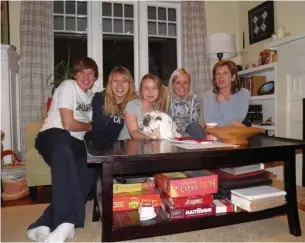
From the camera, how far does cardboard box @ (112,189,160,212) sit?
1.37 metres

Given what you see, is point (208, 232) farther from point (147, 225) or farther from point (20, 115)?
point (20, 115)

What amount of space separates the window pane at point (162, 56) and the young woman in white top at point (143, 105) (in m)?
2.10

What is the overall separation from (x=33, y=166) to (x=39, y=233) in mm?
916

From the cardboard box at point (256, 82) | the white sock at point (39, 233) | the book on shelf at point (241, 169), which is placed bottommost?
the white sock at point (39, 233)

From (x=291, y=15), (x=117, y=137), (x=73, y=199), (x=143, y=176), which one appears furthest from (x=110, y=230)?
(x=291, y=15)

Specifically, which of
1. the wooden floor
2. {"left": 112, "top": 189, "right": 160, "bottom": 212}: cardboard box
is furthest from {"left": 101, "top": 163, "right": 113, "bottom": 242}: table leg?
the wooden floor

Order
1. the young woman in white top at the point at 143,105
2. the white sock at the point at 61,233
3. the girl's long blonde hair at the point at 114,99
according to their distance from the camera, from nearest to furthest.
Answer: the white sock at the point at 61,233, the young woman in white top at the point at 143,105, the girl's long blonde hair at the point at 114,99

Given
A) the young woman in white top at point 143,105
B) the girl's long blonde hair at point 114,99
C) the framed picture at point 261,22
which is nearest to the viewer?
the young woman in white top at point 143,105

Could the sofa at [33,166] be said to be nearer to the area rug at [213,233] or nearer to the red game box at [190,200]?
the area rug at [213,233]

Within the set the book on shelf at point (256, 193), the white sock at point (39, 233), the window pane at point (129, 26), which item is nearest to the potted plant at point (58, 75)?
the window pane at point (129, 26)

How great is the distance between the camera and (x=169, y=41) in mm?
4086

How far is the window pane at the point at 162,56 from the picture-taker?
403 centimetres

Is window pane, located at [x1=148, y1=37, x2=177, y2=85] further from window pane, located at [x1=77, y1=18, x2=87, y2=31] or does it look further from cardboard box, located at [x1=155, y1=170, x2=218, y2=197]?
cardboard box, located at [x1=155, y1=170, x2=218, y2=197]

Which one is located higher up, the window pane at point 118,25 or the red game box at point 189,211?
the window pane at point 118,25
